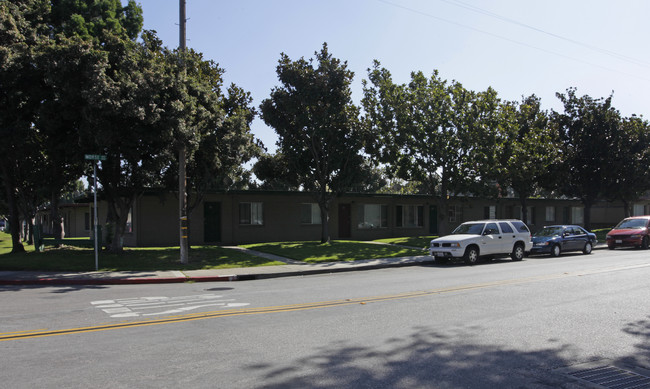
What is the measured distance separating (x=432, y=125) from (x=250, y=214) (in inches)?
439

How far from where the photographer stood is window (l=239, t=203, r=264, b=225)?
2688 cm

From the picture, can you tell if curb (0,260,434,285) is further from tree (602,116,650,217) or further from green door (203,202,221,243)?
tree (602,116,650,217)

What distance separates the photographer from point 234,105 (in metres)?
21.0

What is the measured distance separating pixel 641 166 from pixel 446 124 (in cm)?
1944

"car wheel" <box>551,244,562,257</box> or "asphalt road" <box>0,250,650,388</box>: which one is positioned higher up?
"asphalt road" <box>0,250,650,388</box>

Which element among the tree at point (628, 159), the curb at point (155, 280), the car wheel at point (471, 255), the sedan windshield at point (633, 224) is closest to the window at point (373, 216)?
the car wheel at point (471, 255)

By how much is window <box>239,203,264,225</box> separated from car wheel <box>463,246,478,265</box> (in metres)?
12.8

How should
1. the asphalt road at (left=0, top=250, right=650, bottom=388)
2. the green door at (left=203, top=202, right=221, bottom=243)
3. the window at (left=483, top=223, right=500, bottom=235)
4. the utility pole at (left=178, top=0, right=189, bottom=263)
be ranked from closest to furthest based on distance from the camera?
the asphalt road at (left=0, top=250, right=650, bottom=388), the utility pole at (left=178, top=0, right=189, bottom=263), the window at (left=483, top=223, right=500, bottom=235), the green door at (left=203, top=202, right=221, bottom=243)

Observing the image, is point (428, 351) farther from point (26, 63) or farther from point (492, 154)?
point (492, 154)

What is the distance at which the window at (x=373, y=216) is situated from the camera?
103 feet

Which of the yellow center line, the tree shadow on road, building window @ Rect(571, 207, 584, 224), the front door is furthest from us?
building window @ Rect(571, 207, 584, 224)

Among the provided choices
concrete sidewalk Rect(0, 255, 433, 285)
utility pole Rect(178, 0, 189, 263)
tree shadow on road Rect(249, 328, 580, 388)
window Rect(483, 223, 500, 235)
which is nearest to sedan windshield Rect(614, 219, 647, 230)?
window Rect(483, 223, 500, 235)

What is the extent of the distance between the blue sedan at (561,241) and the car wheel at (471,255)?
17.4 ft

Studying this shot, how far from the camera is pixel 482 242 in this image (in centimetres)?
1872
